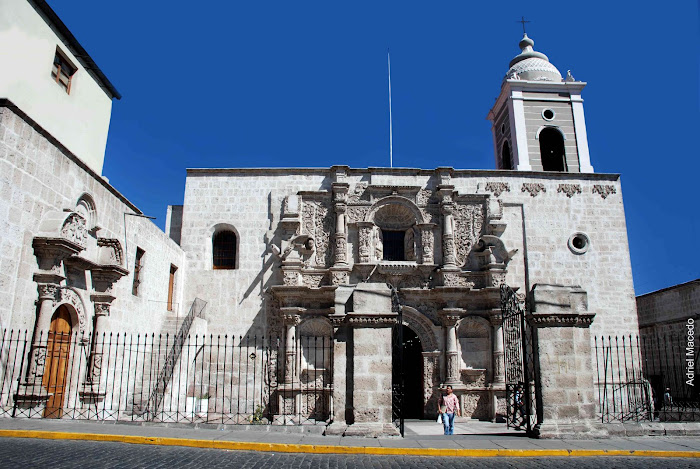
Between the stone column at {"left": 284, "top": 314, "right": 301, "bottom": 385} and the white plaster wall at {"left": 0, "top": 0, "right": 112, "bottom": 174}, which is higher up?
the white plaster wall at {"left": 0, "top": 0, "right": 112, "bottom": 174}

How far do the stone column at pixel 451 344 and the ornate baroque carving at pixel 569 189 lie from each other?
19.8 ft

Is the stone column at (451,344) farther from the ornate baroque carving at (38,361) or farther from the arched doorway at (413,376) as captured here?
the ornate baroque carving at (38,361)

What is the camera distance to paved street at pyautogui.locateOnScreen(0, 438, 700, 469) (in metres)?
6.04

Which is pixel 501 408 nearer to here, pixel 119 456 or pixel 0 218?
pixel 119 456

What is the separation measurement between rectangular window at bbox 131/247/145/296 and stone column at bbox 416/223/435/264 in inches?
341

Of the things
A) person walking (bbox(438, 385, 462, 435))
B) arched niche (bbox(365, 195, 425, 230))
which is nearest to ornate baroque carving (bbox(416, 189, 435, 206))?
arched niche (bbox(365, 195, 425, 230))

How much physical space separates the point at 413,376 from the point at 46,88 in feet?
43.8

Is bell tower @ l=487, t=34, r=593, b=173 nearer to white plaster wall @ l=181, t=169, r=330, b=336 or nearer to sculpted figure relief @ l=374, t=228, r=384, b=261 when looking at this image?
sculpted figure relief @ l=374, t=228, r=384, b=261

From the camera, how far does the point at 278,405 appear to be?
1606 cm

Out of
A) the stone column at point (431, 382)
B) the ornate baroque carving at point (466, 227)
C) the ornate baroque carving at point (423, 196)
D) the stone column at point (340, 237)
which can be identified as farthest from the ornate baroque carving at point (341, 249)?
the stone column at point (431, 382)

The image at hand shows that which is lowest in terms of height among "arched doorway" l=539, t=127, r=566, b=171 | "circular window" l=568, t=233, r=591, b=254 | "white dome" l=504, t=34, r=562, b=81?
"circular window" l=568, t=233, r=591, b=254

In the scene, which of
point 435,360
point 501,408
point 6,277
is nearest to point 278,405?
point 435,360

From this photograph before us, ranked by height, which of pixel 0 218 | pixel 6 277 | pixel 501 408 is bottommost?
pixel 501 408

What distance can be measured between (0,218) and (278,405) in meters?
9.64
